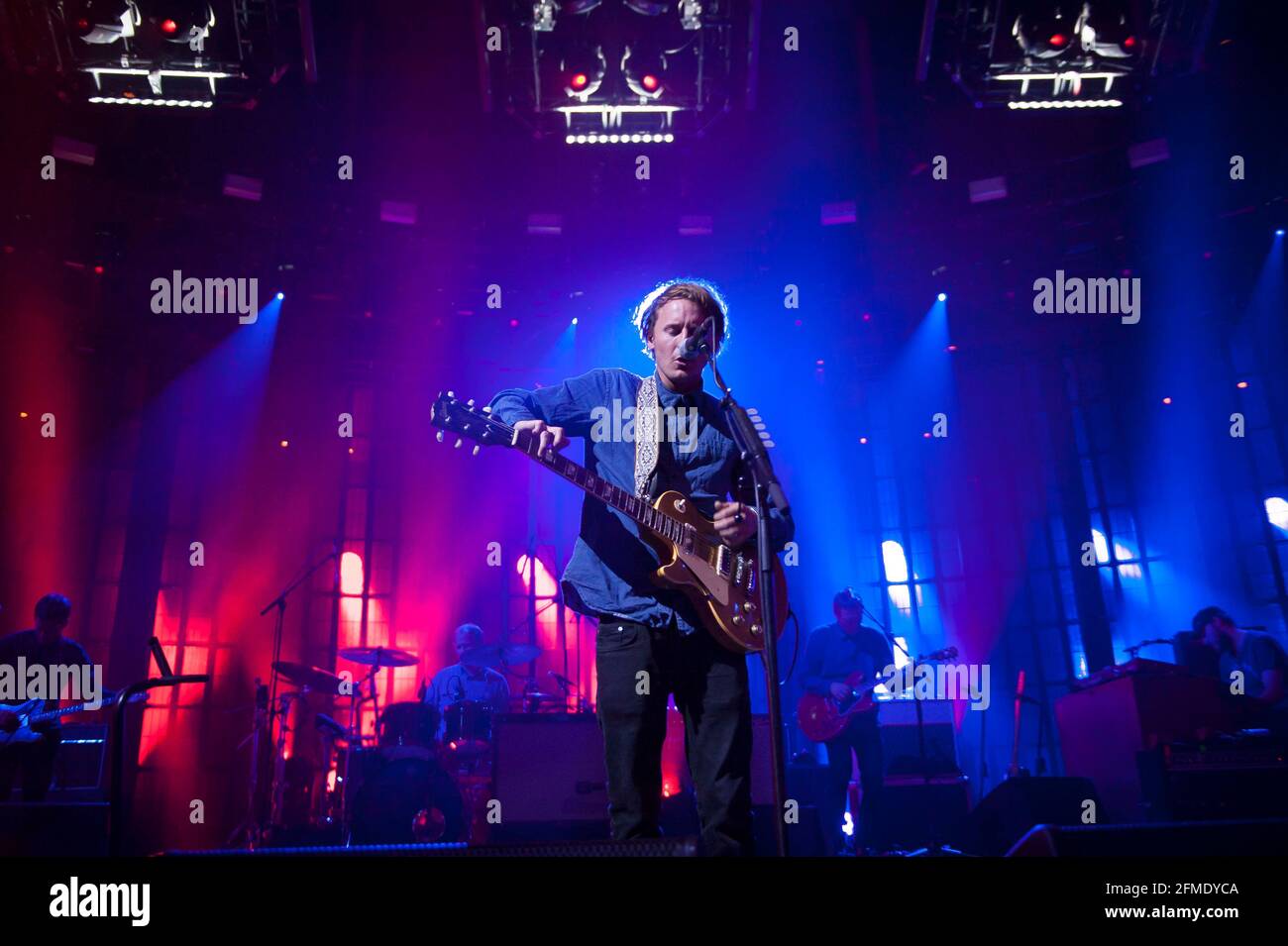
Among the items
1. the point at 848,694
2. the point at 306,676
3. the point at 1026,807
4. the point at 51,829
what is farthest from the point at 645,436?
the point at 306,676

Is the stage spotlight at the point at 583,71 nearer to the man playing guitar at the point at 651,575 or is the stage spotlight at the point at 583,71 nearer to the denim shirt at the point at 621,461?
the man playing guitar at the point at 651,575

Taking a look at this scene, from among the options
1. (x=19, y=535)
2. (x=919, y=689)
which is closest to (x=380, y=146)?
(x=19, y=535)

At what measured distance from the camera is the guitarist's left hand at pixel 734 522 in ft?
9.41

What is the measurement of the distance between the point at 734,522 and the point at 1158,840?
151cm

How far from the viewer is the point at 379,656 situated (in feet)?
27.1

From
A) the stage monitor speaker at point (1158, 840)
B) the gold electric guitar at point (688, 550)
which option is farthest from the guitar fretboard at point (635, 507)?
the stage monitor speaker at point (1158, 840)

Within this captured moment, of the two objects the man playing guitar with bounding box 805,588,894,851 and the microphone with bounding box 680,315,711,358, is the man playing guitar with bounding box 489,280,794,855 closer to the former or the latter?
the microphone with bounding box 680,315,711,358

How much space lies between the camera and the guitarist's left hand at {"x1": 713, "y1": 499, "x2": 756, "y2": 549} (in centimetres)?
287

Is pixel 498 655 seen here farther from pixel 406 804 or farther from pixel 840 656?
pixel 840 656

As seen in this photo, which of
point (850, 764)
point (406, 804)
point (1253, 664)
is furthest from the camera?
point (850, 764)

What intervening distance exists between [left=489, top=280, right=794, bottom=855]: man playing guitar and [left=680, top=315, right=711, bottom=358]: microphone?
0.06ft

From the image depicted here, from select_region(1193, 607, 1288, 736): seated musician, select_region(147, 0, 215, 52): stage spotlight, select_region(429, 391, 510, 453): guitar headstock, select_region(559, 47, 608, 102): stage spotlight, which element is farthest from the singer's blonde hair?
select_region(1193, 607, 1288, 736): seated musician

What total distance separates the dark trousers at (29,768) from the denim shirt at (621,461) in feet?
17.1
